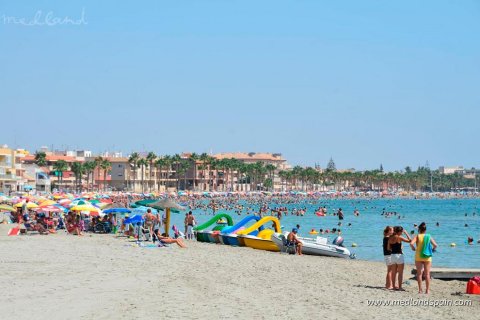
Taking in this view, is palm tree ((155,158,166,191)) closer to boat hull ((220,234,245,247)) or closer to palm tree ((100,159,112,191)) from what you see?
palm tree ((100,159,112,191))

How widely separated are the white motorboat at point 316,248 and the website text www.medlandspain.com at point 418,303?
38.9 ft

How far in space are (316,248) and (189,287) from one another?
12.4m

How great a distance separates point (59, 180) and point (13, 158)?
46287mm

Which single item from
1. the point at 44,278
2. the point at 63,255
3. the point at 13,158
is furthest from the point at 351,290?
the point at 13,158

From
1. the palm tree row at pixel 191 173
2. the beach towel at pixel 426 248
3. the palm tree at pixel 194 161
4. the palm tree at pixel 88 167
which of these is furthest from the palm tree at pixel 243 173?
the beach towel at pixel 426 248

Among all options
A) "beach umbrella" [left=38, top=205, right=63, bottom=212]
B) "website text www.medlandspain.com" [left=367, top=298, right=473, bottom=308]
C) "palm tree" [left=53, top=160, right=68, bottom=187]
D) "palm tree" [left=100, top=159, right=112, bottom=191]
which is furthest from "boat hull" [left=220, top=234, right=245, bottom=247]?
"palm tree" [left=100, top=159, right=112, bottom=191]

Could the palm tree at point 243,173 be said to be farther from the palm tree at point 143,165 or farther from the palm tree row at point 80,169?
the palm tree row at point 80,169

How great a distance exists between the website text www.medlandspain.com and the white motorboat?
11.8 metres

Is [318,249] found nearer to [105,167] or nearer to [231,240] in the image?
[231,240]

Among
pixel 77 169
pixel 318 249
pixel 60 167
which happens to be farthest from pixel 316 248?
pixel 77 169

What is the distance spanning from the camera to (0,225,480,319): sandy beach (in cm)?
1322

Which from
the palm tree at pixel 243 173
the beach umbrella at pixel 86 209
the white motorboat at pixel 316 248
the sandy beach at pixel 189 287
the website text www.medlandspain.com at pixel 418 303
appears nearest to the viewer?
the sandy beach at pixel 189 287

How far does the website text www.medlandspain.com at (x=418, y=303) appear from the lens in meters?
14.8

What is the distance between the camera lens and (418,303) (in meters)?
15.1
